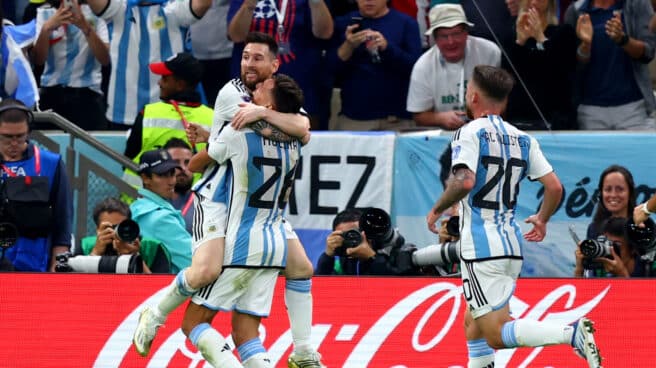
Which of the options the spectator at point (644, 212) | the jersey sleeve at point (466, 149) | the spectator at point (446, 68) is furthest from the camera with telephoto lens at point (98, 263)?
the spectator at point (644, 212)

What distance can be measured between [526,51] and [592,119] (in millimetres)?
833

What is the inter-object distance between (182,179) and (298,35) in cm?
212

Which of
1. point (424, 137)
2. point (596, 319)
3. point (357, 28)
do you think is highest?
point (357, 28)

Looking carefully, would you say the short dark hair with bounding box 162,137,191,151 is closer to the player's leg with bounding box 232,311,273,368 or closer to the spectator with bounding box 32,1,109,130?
Answer: the spectator with bounding box 32,1,109,130

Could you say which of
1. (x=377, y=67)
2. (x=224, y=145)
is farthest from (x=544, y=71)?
(x=224, y=145)

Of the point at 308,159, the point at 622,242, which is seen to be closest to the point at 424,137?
the point at 308,159

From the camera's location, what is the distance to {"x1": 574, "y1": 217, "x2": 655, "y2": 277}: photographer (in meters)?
10.2

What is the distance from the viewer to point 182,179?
475 inches

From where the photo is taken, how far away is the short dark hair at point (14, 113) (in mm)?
11490

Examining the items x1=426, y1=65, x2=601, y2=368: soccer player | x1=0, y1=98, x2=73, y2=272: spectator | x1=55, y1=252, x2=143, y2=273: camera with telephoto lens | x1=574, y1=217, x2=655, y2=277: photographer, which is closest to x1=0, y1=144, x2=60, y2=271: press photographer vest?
x1=0, y1=98, x2=73, y2=272: spectator

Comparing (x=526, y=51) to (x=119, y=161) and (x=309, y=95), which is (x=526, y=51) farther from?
(x=119, y=161)

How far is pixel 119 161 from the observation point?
12430 mm

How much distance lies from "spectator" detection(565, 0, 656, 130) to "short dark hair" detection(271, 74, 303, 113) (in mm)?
4414

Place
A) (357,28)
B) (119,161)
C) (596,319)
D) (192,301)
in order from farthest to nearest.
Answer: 1. (357,28)
2. (119,161)
3. (596,319)
4. (192,301)
